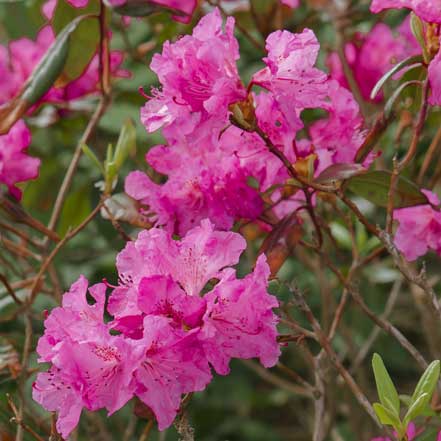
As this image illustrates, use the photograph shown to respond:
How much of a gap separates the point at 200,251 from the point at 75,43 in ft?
1.84

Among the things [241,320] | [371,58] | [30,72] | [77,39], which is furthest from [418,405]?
[30,72]

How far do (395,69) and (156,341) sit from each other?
45 centimetres

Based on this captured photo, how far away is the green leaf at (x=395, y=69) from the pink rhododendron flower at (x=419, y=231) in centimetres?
15

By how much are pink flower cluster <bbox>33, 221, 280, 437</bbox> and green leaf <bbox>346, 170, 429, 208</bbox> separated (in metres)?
0.27

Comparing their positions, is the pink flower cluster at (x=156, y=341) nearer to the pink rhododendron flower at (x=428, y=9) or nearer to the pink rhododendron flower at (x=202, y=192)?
the pink rhododendron flower at (x=202, y=192)

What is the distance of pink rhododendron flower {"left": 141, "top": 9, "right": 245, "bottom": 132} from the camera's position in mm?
1040

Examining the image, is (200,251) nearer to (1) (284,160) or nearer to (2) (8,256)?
(1) (284,160)

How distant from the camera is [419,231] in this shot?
1256mm

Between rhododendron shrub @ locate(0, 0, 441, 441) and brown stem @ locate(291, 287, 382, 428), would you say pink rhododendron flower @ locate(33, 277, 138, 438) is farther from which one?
brown stem @ locate(291, 287, 382, 428)

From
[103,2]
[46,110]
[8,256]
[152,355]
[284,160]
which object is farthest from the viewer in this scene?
[46,110]

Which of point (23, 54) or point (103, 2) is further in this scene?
point (23, 54)

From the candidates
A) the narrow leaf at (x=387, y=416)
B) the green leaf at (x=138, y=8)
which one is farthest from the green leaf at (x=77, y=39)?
the narrow leaf at (x=387, y=416)

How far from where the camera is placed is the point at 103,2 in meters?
1.40

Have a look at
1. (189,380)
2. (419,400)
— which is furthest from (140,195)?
(419,400)
